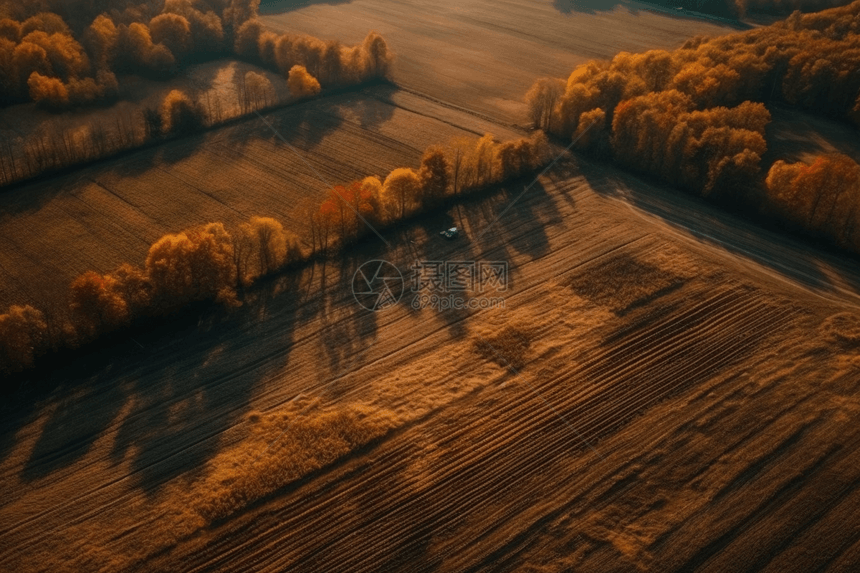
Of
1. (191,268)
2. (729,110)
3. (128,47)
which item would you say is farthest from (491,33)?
(191,268)

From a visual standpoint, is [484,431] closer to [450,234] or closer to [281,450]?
[281,450]

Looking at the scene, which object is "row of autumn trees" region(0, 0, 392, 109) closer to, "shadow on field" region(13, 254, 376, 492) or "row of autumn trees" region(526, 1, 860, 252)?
"row of autumn trees" region(526, 1, 860, 252)

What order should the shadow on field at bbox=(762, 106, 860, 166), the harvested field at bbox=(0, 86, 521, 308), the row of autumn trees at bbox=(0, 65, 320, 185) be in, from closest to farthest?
the harvested field at bbox=(0, 86, 521, 308) → the row of autumn trees at bbox=(0, 65, 320, 185) → the shadow on field at bbox=(762, 106, 860, 166)

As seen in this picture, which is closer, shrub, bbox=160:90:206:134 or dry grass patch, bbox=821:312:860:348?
dry grass patch, bbox=821:312:860:348

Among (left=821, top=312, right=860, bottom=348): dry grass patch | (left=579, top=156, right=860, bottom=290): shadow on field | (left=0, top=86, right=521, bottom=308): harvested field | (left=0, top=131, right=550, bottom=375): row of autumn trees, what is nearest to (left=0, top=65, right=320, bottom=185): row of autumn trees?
(left=0, top=86, right=521, bottom=308): harvested field

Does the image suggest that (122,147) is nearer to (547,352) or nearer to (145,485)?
(145,485)

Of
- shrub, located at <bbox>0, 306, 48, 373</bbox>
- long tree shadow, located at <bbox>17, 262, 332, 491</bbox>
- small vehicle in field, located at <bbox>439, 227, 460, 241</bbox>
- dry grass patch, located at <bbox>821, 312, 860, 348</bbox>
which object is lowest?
long tree shadow, located at <bbox>17, 262, 332, 491</bbox>

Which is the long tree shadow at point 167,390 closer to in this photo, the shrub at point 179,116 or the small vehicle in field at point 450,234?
the small vehicle in field at point 450,234

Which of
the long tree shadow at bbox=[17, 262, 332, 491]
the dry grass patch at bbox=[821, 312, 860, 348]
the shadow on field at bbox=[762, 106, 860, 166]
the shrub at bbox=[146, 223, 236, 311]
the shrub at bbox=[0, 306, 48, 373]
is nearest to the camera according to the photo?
the long tree shadow at bbox=[17, 262, 332, 491]
